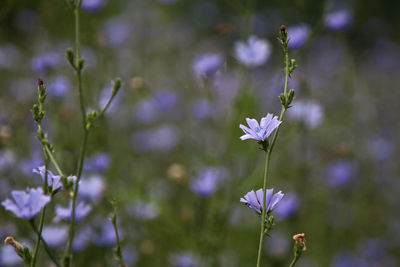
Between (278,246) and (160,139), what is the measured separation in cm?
163

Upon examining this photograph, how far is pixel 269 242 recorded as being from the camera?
296 centimetres

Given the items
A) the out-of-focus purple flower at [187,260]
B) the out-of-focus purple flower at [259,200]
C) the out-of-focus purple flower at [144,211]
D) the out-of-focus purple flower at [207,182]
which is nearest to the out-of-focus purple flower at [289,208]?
the out-of-focus purple flower at [207,182]

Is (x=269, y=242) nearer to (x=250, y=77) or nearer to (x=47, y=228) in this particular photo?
(x=250, y=77)

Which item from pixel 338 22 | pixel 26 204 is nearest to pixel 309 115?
pixel 338 22

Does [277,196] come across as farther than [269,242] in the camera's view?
No

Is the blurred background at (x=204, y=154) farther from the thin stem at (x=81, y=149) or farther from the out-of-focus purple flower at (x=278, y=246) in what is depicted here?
the thin stem at (x=81, y=149)

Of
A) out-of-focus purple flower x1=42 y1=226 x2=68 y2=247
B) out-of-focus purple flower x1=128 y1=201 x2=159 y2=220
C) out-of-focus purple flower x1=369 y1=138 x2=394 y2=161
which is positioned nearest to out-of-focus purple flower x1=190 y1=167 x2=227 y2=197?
out-of-focus purple flower x1=128 y1=201 x2=159 y2=220

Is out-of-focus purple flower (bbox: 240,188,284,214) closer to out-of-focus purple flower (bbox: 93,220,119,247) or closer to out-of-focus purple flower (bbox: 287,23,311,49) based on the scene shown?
out-of-focus purple flower (bbox: 93,220,119,247)

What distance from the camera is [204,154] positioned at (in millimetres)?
2826

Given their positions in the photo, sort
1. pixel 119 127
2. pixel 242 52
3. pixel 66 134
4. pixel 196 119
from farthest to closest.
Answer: pixel 119 127 → pixel 196 119 → pixel 66 134 → pixel 242 52

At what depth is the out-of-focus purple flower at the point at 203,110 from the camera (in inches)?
120

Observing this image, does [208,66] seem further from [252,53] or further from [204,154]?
[204,154]

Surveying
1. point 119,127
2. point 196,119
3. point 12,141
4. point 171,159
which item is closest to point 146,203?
point 12,141

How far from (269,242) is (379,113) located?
2.72 metres
